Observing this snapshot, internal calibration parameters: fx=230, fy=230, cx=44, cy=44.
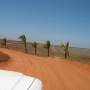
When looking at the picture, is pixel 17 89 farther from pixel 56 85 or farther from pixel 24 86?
pixel 56 85

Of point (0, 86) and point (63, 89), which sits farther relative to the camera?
point (63, 89)

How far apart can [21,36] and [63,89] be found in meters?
72.1

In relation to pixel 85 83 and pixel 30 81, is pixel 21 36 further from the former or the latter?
pixel 30 81

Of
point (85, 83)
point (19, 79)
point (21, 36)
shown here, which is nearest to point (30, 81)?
point (19, 79)

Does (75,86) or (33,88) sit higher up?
(33,88)

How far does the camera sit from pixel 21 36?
82.0m

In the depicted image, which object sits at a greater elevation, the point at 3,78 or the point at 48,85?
the point at 3,78

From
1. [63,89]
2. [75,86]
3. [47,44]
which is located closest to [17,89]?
[63,89]

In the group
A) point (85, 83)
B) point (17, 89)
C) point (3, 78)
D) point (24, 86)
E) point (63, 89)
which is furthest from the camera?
point (85, 83)

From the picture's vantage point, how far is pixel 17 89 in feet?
7.22

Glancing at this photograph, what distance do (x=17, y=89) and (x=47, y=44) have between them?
2707 inches

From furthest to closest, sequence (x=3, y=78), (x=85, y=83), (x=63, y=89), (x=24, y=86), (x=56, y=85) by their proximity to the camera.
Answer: (x=85, y=83), (x=56, y=85), (x=63, y=89), (x=3, y=78), (x=24, y=86)

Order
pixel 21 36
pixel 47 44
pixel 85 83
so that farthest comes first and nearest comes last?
pixel 21 36 < pixel 47 44 < pixel 85 83

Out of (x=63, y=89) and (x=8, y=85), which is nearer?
(x=8, y=85)
